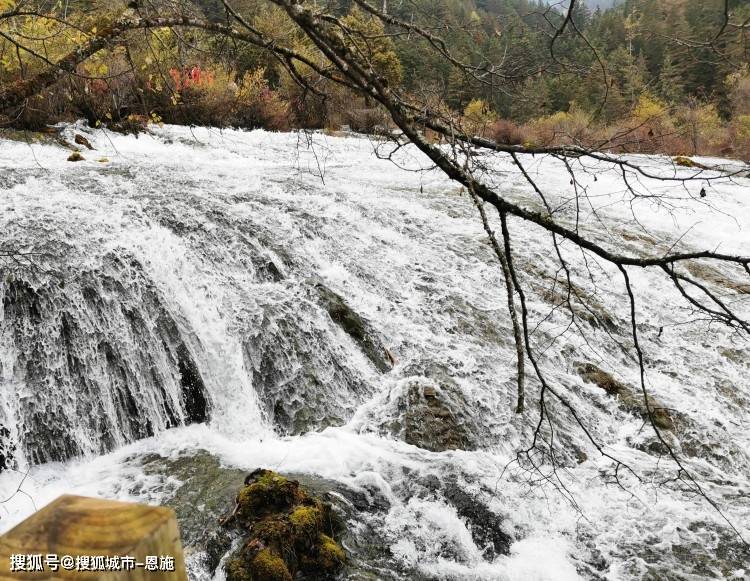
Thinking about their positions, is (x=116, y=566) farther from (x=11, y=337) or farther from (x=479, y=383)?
(x=479, y=383)

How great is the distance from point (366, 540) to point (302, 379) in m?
1.77

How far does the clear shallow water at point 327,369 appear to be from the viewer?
11.3ft

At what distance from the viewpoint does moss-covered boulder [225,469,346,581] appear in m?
2.65

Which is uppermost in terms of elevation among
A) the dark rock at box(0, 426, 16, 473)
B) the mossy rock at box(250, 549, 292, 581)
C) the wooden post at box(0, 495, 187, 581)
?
the wooden post at box(0, 495, 187, 581)

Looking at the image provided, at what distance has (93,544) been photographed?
697mm

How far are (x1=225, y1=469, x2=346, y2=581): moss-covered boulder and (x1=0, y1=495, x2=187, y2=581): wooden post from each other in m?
2.14

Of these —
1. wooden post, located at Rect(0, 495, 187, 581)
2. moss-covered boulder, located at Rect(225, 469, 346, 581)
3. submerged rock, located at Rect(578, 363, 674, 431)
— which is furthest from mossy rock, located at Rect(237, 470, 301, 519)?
submerged rock, located at Rect(578, 363, 674, 431)

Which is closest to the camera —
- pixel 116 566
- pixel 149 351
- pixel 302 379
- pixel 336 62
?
pixel 116 566

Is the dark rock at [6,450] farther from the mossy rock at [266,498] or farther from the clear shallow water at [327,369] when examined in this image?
the mossy rock at [266,498]

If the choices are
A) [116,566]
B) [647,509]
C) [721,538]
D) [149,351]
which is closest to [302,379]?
[149,351]

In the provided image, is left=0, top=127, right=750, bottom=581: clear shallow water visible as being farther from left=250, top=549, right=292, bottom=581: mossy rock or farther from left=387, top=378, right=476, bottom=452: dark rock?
left=250, top=549, right=292, bottom=581: mossy rock

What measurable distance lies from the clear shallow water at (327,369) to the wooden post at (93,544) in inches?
87.6

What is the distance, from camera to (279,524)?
283 cm

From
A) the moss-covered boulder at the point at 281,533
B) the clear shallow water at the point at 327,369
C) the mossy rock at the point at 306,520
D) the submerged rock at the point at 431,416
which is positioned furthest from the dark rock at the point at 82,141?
the mossy rock at the point at 306,520
